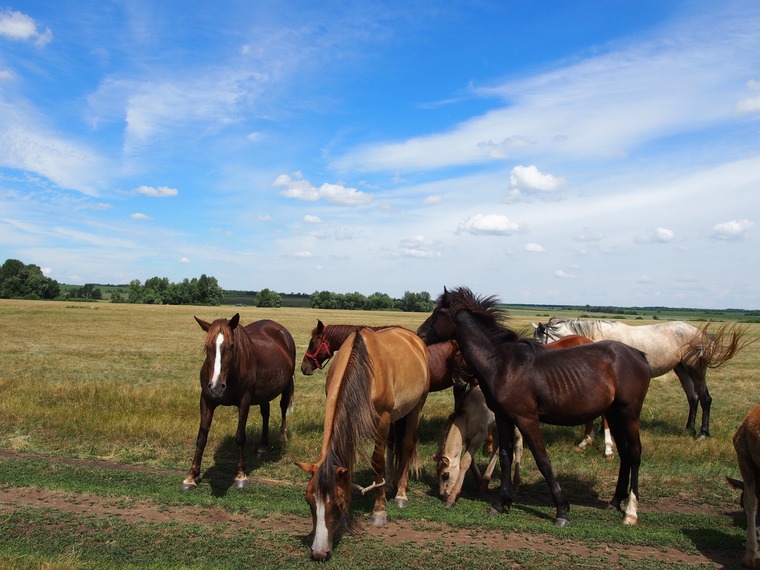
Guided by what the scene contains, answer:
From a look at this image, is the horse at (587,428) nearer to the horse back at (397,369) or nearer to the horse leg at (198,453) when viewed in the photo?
the horse back at (397,369)

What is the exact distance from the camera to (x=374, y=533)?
17.5ft

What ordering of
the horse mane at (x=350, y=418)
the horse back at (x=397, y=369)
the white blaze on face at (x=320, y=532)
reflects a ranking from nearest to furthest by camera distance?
the white blaze on face at (x=320, y=532), the horse mane at (x=350, y=418), the horse back at (x=397, y=369)

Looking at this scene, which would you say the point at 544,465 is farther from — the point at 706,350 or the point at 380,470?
the point at 706,350

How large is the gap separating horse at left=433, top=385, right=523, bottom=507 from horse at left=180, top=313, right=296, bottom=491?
270cm

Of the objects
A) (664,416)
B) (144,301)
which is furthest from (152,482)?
(144,301)

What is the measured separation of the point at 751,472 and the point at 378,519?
12.2 feet

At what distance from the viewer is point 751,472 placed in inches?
194

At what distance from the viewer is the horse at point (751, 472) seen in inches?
188

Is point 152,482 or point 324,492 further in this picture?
point 152,482

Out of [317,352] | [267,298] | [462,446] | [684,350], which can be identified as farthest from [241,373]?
[267,298]

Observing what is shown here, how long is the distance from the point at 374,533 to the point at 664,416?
385 inches

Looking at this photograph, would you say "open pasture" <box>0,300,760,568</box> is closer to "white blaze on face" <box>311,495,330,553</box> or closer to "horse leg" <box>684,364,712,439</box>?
"white blaze on face" <box>311,495,330,553</box>

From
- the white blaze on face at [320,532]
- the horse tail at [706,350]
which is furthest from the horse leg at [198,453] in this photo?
the horse tail at [706,350]

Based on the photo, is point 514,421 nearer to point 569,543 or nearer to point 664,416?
point 569,543
